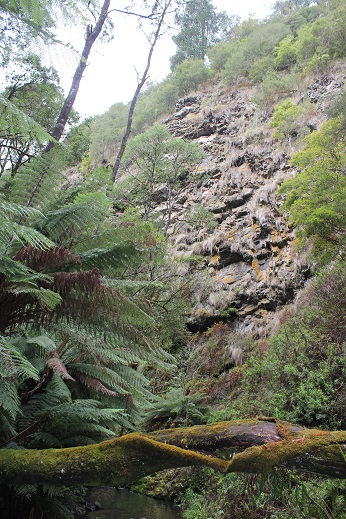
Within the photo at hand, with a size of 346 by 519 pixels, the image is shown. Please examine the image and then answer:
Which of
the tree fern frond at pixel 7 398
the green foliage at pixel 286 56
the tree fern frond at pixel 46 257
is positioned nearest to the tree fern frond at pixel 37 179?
the tree fern frond at pixel 46 257

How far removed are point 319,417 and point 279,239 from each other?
780 cm

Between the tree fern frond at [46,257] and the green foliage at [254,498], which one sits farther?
the green foliage at [254,498]

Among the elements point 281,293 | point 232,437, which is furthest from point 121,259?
point 281,293

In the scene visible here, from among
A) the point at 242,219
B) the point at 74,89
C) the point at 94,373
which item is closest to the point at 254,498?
the point at 94,373

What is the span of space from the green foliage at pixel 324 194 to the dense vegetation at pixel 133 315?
41 mm

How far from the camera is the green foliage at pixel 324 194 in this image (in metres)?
7.83

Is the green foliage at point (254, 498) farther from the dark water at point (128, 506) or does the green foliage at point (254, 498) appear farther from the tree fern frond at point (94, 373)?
the tree fern frond at point (94, 373)

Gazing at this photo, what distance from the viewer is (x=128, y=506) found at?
6.18 m

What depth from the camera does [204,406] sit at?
28.2ft

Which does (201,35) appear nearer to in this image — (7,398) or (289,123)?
(289,123)

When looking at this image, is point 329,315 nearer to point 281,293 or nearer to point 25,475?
point 281,293

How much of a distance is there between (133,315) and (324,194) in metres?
7.15

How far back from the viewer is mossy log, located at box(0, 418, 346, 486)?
1.75m

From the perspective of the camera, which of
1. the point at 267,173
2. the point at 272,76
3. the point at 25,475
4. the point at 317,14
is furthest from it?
the point at 317,14
